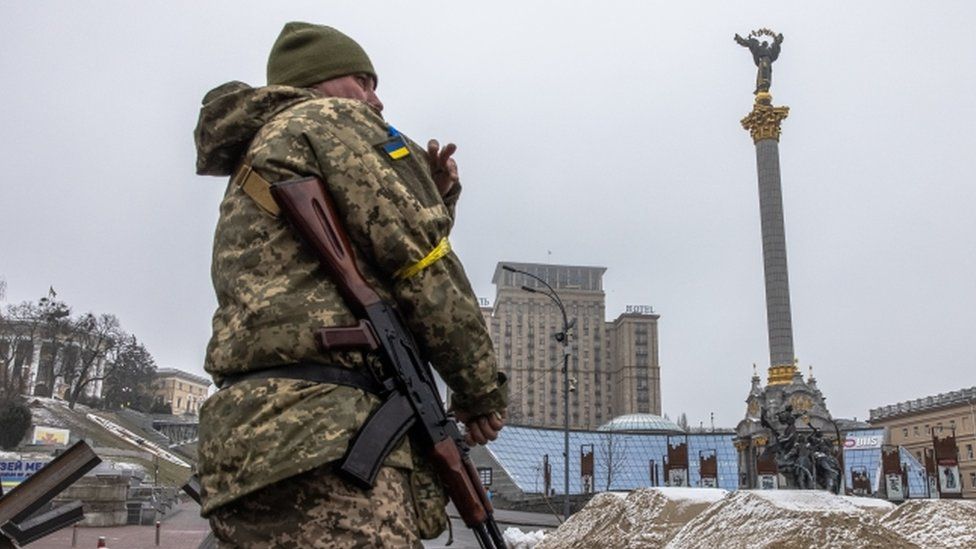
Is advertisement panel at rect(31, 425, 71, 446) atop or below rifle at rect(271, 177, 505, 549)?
atop

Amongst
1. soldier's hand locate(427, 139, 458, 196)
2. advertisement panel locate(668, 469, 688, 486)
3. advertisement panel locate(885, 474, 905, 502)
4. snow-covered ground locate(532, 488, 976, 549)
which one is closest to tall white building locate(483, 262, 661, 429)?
advertisement panel locate(668, 469, 688, 486)

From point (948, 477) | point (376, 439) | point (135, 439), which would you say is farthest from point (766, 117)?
point (135, 439)

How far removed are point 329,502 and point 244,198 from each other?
0.93 meters

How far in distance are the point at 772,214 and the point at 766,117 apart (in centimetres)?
561

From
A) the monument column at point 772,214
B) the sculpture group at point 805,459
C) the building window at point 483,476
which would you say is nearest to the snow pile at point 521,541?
the building window at point 483,476

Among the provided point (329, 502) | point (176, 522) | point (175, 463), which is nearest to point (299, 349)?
point (329, 502)

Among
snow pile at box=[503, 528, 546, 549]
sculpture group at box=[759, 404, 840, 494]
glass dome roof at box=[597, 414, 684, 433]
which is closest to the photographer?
snow pile at box=[503, 528, 546, 549]

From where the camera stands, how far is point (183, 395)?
405 feet

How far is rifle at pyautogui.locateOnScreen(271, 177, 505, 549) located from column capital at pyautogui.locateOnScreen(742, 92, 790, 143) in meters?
48.0

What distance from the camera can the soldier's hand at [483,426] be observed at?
2430mm

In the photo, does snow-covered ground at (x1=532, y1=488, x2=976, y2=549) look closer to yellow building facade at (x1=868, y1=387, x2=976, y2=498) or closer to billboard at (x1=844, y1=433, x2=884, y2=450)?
billboard at (x1=844, y1=433, x2=884, y2=450)

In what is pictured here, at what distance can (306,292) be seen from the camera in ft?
7.27

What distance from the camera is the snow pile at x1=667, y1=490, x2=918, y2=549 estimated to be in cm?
324

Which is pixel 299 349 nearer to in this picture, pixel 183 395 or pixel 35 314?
pixel 35 314
